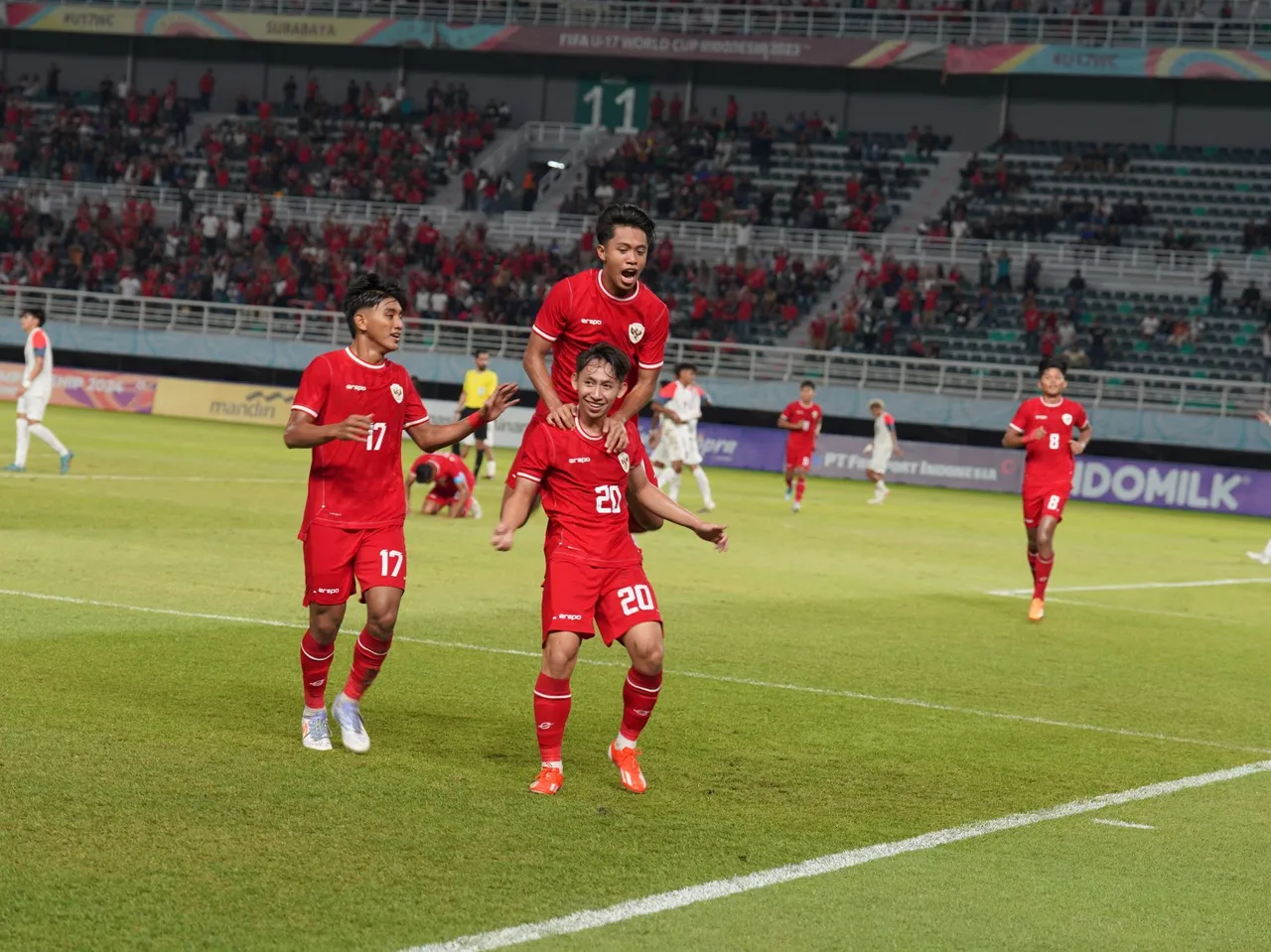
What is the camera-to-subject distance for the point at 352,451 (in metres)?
8.66

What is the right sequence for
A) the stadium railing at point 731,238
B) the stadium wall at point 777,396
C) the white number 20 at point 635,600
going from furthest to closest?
the stadium railing at point 731,238 → the stadium wall at point 777,396 → the white number 20 at point 635,600

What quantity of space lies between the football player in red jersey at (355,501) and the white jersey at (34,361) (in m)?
16.6

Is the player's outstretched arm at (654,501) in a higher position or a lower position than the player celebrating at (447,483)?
higher

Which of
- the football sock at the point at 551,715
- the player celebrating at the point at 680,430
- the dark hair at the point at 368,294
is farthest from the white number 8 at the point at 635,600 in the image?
the player celebrating at the point at 680,430

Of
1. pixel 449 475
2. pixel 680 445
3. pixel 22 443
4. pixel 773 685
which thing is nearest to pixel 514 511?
pixel 773 685

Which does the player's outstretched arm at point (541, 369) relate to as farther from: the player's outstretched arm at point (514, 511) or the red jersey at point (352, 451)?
the red jersey at point (352, 451)

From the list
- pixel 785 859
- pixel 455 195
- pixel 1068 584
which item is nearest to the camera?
pixel 785 859

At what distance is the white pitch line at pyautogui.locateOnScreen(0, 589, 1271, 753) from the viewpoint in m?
10.5

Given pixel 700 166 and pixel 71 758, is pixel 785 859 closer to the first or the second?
pixel 71 758

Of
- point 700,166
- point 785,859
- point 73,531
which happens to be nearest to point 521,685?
point 785,859

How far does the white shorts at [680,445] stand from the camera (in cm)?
2894

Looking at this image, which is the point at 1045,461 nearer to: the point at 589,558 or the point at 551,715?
the point at 589,558

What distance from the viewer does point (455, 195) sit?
55531mm

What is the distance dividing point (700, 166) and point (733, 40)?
401cm
